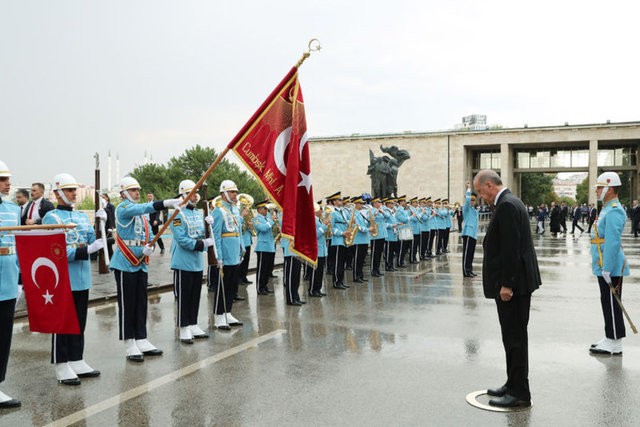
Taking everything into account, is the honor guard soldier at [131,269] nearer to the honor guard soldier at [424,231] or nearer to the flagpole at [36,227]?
the flagpole at [36,227]

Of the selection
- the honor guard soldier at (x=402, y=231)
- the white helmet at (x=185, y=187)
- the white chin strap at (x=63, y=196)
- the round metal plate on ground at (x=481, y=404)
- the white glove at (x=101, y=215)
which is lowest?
the round metal plate on ground at (x=481, y=404)

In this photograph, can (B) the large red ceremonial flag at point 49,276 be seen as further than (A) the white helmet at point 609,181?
No

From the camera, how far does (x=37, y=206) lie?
9.80 m

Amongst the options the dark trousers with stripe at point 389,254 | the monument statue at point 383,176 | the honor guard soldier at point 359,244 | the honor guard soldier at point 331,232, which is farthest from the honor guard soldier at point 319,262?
the monument statue at point 383,176

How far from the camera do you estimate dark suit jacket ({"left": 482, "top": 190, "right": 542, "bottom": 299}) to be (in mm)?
4711

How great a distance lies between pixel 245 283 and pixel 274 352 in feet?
19.7

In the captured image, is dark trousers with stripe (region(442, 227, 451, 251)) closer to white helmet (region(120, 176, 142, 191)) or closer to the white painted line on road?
the white painted line on road

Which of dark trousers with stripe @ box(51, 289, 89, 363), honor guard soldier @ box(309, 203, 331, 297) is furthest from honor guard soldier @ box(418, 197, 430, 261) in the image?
dark trousers with stripe @ box(51, 289, 89, 363)

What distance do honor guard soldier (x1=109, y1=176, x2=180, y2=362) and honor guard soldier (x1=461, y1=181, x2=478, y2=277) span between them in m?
8.68

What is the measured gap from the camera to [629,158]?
56688 mm

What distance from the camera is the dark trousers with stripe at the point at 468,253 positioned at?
527 inches

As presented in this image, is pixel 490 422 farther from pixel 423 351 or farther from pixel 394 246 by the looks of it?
pixel 394 246

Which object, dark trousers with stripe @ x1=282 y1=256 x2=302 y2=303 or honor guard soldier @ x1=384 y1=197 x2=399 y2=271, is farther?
honor guard soldier @ x1=384 y1=197 x2=399 y2=271

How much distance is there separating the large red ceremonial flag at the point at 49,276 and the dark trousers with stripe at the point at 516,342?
375cm
